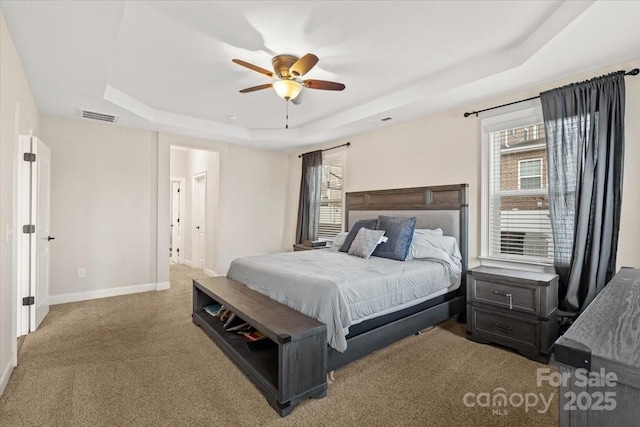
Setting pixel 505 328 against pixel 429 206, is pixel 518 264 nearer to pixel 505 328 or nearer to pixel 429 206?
pixel 505 328

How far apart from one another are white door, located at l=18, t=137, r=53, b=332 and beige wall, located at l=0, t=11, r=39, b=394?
0.66 m

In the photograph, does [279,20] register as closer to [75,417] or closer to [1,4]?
[1,4]

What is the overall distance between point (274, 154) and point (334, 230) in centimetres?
205

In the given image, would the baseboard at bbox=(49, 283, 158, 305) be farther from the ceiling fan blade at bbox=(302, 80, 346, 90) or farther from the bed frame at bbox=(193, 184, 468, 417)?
Result: the ceiling fan blade at bbox=(302, 80, 346, 90)

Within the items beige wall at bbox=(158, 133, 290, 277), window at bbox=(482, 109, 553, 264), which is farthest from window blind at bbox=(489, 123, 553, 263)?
beige wall at bbox=(158, 133, 290, 277)

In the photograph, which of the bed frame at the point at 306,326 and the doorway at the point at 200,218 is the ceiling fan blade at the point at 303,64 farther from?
the doorway at the point at 200,218

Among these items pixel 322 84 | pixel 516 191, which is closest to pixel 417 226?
pixel 516 191

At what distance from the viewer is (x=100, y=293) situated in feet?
14.4

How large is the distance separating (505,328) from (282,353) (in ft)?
6.66

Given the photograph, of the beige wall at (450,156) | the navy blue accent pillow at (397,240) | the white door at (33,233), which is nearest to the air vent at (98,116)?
the white door at (33,233)

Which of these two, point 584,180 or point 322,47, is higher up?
point 322,47

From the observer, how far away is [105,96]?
3.47 m

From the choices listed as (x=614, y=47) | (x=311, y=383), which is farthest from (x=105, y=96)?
(x=614, y=47)

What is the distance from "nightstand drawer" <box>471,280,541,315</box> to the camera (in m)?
2.56
